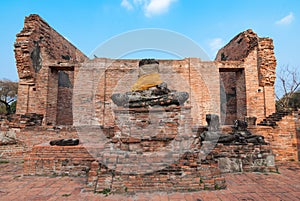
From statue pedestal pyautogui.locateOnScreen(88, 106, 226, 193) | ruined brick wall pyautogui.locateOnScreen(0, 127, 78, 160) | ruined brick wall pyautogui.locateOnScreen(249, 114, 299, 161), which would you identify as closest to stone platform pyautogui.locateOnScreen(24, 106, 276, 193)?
statue pedestal pyautogui.locateOnScreen(88, 106, 226, 193)

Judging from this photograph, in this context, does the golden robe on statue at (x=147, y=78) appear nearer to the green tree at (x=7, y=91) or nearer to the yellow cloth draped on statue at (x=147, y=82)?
the yellow cloth draped on statue at (x=147, y=82)

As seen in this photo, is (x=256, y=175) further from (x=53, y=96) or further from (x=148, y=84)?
(x=53, y=96)

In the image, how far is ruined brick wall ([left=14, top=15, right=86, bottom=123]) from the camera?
9422mm

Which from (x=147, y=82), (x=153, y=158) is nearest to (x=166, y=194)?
(x=153, y=158)

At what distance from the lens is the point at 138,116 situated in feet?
13.7

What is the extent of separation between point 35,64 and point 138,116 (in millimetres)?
8422

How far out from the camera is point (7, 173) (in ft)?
15.6

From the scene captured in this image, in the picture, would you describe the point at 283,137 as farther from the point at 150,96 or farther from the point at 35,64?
the point at 35,64

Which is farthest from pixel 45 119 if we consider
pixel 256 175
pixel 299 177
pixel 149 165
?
pixel 299 177

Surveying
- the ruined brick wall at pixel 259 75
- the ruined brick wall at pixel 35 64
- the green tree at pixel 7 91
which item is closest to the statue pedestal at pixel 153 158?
the ruined brick wall at pixel 35 64

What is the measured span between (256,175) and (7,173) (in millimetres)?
5771

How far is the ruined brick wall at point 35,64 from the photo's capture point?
371 inches

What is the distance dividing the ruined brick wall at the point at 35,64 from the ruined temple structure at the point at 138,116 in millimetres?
46

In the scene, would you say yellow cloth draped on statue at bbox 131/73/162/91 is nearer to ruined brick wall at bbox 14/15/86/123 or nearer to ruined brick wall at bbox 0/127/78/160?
ruined brick wall at bbox 0/127/78/160
